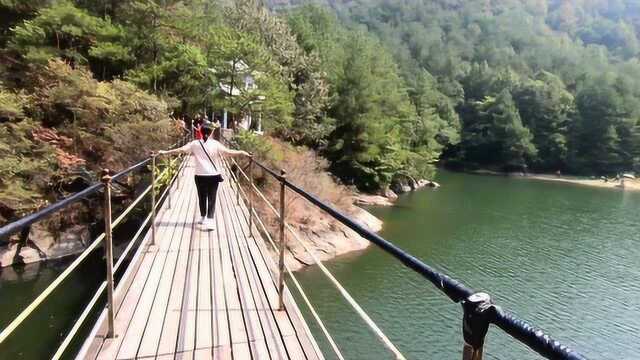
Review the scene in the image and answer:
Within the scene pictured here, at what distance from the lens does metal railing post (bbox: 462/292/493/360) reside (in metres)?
1.09

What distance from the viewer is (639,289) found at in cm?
1770

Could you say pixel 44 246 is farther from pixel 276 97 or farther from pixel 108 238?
pixel 108 238

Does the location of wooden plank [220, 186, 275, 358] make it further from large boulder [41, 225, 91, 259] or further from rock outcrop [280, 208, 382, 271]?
large boulder [41, 225, 91, 259]

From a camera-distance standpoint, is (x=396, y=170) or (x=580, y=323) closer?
(x=580, y=323)

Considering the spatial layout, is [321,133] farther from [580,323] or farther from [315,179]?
[580,323]

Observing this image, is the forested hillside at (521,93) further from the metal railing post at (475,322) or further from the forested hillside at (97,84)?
the metal railing post at (475,322)

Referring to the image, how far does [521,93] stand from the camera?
2434 inches

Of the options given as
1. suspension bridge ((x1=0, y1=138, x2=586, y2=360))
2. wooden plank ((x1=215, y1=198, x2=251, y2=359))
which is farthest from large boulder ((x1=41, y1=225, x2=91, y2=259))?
wooden plank ((x1=215, y1=198, x2=251, y2=359))

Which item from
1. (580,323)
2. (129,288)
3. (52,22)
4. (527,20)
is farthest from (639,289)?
(527,20)

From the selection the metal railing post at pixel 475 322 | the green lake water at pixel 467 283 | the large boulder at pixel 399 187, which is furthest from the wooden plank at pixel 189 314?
the large boulder at pixel 399 187

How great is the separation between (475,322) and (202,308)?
3.15 metres

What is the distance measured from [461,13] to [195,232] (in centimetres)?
13615

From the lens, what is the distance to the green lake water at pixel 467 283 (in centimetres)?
1270

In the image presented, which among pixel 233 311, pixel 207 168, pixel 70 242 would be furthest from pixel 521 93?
pixel 233 311
